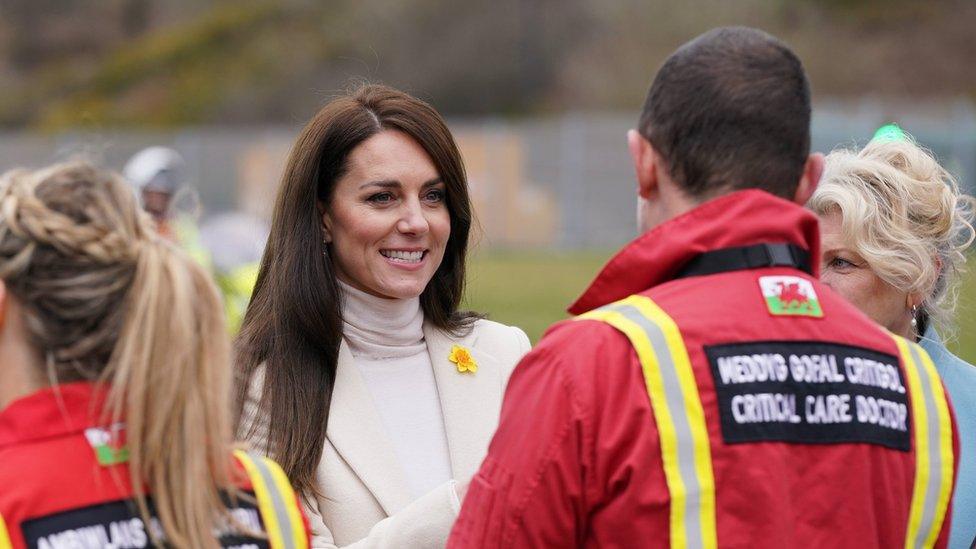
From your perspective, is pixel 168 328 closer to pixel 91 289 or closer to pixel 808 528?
pixel 91 289

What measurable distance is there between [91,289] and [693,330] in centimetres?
102

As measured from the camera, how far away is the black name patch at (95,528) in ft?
7.41

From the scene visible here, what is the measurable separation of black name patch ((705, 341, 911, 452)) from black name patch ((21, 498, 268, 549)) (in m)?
0.99

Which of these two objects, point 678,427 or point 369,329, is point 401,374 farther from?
point 678,427

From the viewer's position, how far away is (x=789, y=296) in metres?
2.54

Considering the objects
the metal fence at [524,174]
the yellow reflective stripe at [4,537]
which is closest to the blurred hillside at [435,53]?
the metal fence at [524,174]

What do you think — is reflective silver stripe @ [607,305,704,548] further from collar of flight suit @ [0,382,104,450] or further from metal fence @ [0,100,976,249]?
metal fence @ [0,100,976,249]

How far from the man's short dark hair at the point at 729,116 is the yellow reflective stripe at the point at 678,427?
305mm

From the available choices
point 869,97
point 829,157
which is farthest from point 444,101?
point 829,157

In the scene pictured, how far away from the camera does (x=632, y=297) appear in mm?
2549

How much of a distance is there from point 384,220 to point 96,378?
62.8 inches

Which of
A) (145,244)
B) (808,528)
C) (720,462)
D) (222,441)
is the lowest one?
(808,528)

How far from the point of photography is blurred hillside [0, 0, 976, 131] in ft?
143

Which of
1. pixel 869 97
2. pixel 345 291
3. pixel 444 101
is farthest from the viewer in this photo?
pixel 444 101
